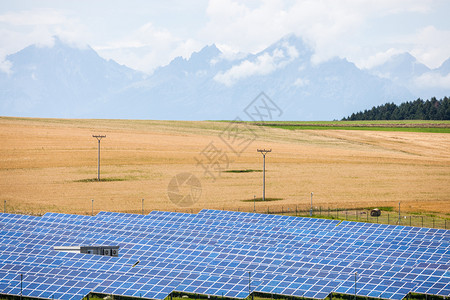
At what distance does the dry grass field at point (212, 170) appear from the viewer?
108812mm

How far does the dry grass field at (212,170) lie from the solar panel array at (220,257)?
2203cm

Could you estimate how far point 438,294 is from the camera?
57.2 meters

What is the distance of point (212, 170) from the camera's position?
140500 mm

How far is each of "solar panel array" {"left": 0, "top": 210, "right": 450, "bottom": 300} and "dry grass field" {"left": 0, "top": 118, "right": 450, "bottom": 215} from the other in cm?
2203

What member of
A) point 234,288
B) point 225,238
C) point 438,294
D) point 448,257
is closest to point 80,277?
point 234,288

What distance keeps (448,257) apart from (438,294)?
411 inches

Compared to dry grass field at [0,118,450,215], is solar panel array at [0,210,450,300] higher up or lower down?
lower down

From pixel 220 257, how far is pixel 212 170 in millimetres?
73240

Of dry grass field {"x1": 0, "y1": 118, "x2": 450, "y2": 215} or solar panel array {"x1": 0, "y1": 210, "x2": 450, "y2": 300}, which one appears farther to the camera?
dry grass field {"x1": 0, "y1": 118, "x2": 450, "y2": 215}

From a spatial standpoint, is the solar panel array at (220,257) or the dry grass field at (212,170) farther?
the dry grass field at (212,170)

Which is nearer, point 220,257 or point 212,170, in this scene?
point 220,257

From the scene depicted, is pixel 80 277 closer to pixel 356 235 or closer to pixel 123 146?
pixel 356 235

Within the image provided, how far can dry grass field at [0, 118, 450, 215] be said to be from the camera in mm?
108812

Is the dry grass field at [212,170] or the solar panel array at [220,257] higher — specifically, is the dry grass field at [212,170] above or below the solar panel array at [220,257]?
above
